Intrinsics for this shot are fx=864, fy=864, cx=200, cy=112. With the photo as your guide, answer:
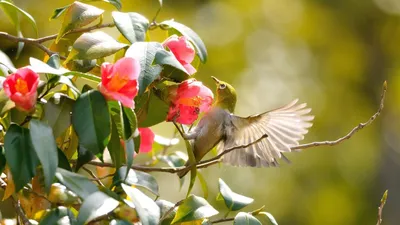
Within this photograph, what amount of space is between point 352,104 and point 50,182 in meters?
6.55

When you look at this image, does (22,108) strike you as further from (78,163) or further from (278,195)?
(278,195)

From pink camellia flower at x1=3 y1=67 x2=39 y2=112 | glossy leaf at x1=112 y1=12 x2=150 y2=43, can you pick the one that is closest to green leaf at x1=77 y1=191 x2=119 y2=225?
pink camellia flower at x1=3 y1=67 x2=39 y2=112

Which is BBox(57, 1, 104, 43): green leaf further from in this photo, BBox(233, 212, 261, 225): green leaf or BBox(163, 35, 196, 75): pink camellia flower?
BBox(233, 212, 261, 225): green leaf

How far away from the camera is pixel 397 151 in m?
6.85

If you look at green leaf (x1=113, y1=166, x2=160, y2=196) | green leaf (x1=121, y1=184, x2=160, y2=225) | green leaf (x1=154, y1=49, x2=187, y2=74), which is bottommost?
green leaf (x1=113, y1=166, x2=160, y2=196)

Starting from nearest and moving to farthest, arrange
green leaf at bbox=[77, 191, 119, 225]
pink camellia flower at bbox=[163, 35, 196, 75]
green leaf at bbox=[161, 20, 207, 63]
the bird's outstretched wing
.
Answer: green leaf at bbox=[77, 191, 119, 225] < pink camellia flower at bbox=[163, 35, 196, 75] < green leaf at bbox=[161, 20, 207, 63] < the bird's outstretched wing

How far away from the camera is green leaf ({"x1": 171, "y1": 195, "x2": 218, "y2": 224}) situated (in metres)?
1.09

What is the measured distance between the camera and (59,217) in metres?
0.97

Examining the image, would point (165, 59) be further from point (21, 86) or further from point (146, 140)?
point (146, 140)

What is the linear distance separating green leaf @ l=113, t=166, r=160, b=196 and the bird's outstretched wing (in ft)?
0.85

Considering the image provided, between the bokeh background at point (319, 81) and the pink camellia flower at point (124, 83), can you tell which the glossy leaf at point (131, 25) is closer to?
the pink camellia flower at point (124, 83)

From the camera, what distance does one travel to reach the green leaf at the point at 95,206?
0.91 metres

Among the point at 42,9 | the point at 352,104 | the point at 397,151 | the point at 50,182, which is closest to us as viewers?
the point at 50,182

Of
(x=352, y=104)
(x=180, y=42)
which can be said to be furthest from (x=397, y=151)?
(x=180, y=42)
